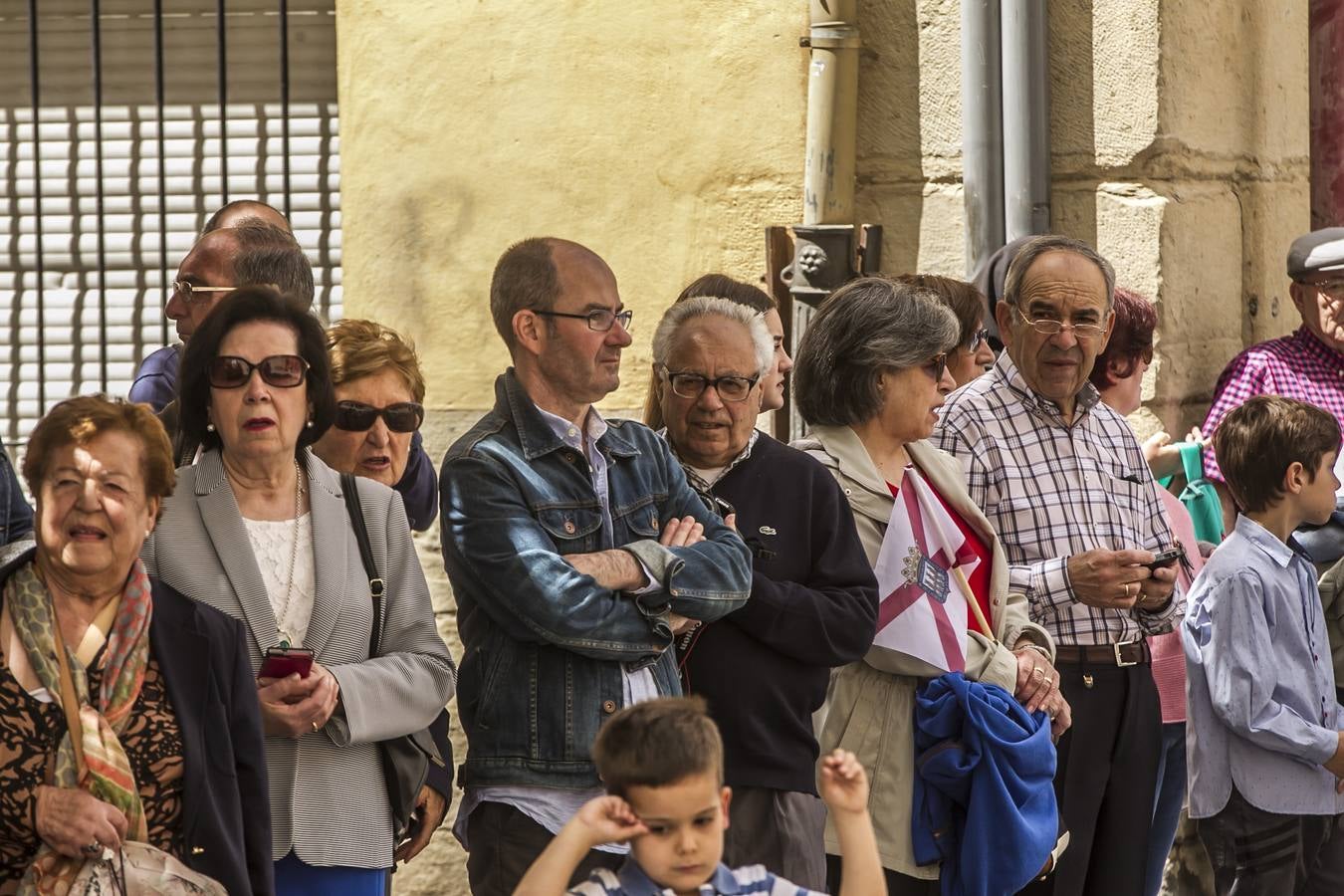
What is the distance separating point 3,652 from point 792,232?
10.8ft

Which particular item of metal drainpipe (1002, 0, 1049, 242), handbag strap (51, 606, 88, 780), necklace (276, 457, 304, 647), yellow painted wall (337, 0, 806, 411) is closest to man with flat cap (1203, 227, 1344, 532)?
metal drainpipe (1002, 0, 1049, 242)

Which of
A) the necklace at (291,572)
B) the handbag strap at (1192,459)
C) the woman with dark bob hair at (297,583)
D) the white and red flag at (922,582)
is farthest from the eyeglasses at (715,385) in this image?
the handbag strap at (1192,459)

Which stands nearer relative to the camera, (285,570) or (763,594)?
(285,570)

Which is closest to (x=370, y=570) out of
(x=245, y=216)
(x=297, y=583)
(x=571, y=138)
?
(x=297, y=583)

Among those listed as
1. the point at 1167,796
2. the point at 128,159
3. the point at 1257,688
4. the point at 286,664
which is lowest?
the point at 1167,796

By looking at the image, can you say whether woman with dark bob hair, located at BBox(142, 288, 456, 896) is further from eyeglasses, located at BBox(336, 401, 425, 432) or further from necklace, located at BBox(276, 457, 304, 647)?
eyeglasses, located at BBox(336, 401, 425, 432)

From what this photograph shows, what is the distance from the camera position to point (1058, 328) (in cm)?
475

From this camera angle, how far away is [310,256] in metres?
6.18

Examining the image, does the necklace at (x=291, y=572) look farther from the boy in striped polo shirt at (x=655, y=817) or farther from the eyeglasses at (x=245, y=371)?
the boy in striped polo shirt at (x=655, y=817)

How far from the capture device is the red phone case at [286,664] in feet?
11.0

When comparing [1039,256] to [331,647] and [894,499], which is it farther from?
[331,647]

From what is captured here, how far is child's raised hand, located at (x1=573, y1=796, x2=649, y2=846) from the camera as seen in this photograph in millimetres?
2818

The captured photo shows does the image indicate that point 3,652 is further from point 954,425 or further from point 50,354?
point 50,354

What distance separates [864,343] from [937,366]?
18 centimetres
